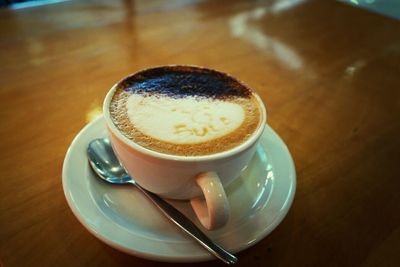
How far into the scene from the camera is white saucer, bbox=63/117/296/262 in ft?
→ 1.49

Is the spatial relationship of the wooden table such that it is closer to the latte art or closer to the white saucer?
the white saucer

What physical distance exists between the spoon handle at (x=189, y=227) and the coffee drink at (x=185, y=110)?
0.31 feet

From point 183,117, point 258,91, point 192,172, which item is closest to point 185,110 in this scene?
point 183,117

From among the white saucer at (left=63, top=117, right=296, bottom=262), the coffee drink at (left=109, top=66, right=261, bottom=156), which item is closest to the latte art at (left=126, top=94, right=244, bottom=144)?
the coffee drink at (left=109, top=66, right=261, bottom=156)

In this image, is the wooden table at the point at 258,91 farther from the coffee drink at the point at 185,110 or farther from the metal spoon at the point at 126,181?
the coffee drink at the point at 185,110

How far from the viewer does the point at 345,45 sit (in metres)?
1.13

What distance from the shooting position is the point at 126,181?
22.0 inches

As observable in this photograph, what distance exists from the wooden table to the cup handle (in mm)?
80

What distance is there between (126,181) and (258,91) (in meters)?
0.47

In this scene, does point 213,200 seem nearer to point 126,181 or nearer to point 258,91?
point 126,181

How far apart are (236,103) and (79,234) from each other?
334 mm

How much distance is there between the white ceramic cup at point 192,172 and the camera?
0.45m

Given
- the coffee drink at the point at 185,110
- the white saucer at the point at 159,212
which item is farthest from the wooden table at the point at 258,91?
the coffee drink at the point at 185,110

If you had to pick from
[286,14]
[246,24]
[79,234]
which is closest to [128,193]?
[79,234]
